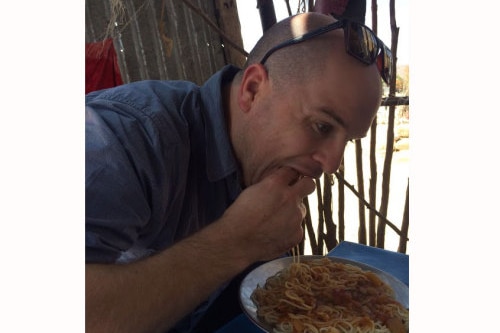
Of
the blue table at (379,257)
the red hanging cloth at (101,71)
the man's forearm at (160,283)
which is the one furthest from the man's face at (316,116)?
the red hanging cloth at (101,71)

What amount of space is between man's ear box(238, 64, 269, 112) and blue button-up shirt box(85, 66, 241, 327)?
1.7 inches

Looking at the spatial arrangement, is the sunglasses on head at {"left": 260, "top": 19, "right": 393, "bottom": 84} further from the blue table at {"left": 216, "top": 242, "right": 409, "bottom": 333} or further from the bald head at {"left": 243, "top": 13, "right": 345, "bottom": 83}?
the blue table at {"left": 216, "top": 242, "right": 409, "bottom": 333}

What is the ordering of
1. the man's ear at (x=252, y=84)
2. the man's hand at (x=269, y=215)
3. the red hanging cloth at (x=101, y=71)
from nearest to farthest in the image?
the man's hand at (x=269, y=215)
the man's ear at (x=252, y=84)
the red hanging cloth at (x=101, y=71)

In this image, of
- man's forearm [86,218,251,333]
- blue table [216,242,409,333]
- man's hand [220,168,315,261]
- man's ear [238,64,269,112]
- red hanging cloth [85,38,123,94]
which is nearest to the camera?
man's forearm [86,218,251,333]

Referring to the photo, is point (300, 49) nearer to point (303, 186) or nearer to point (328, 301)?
point (303, 186)

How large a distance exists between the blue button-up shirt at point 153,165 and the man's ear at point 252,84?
43 mm

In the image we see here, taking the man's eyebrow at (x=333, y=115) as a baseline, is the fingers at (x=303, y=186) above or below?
below

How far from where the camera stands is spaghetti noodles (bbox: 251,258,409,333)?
59 centimetres

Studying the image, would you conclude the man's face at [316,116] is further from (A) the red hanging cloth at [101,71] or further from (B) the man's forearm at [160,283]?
(A) the red hanging cloth at [101,71]

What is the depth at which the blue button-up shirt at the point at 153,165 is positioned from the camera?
439mm

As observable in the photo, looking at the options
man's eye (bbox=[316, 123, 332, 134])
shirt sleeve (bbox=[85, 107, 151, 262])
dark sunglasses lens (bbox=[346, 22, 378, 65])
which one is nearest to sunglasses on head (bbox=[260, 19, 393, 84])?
dark sunglasses lens (bbox=[346, 22, 378, 65])

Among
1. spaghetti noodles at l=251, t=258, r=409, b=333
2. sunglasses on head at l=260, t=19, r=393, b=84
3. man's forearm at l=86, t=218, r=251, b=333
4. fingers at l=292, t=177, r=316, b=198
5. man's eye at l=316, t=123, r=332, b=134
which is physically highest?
sunglasses on head at l=260, t=19, r=393, b=84

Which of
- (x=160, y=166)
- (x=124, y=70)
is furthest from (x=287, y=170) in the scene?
(x=124, y=70)
